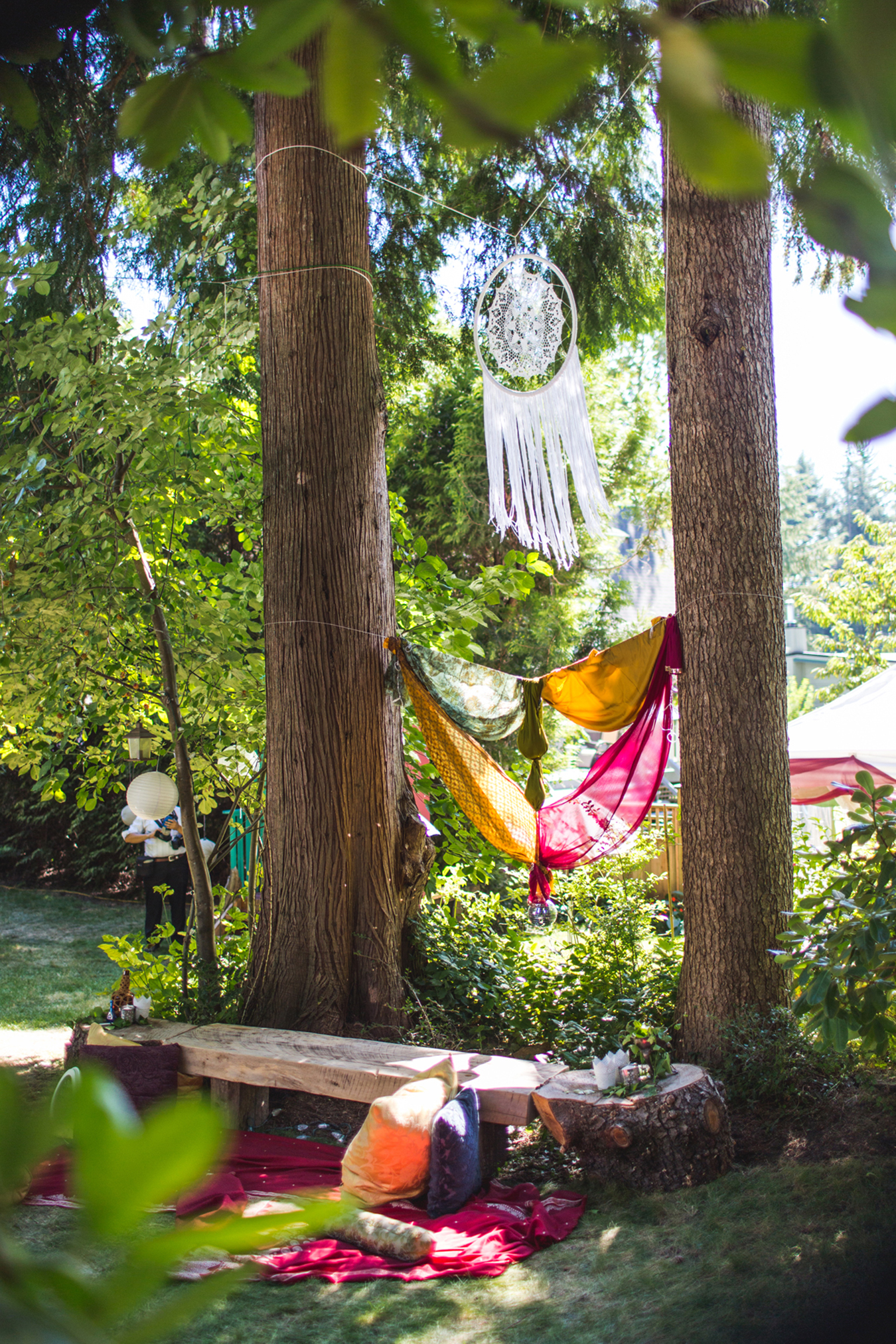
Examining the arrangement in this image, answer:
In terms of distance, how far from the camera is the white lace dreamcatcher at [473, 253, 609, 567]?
3859 mm

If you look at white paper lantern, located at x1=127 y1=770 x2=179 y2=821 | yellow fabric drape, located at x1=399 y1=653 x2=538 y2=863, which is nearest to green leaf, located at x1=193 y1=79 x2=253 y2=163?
yellow fabric drape, located at x1=399 y1=653 x2=538 y2=863

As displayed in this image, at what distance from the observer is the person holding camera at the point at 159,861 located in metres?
6.63

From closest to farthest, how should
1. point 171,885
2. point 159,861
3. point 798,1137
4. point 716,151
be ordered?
point 716,151 < point 798,1137 < point 171,885 < point 159,861

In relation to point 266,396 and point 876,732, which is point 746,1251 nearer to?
point 266,396

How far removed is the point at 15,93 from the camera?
0.64 meters

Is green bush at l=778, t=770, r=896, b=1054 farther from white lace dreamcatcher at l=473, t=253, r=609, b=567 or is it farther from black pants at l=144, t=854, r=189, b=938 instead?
black pants at l=144, t=854, r=189, b=938

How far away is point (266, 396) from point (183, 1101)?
4.02m

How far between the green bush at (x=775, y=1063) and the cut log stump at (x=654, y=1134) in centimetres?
31

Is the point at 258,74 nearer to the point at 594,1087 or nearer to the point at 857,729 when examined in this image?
the point at 594,1087

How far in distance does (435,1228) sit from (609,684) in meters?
1.97

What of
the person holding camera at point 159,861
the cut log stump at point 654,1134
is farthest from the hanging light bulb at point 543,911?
the person holding camera at point 159,861

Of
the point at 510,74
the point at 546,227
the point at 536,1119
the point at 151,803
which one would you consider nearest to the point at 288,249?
the point at 546,227

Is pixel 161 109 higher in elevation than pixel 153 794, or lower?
higher

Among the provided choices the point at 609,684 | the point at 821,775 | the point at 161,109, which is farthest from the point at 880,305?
the point at 821,775
